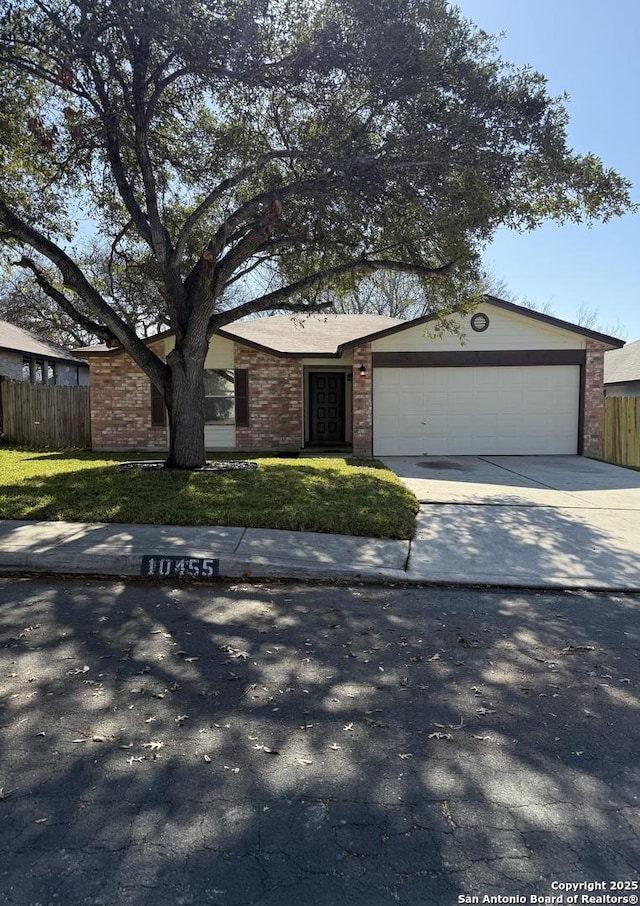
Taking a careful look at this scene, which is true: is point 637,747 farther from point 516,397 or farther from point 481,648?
point 516,397

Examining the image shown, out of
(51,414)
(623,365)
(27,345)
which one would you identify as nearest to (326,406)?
(51,414)

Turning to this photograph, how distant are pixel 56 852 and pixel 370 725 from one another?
4.88 ft

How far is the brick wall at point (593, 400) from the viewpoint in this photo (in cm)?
1441

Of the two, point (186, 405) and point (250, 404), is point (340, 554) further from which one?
point (250, 404)

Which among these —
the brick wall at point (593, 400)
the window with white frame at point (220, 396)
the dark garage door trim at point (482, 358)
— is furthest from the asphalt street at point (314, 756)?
the brick wall at point (593, 400)

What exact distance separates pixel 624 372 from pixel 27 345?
925 inches

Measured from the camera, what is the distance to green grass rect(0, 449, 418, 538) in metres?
6.77

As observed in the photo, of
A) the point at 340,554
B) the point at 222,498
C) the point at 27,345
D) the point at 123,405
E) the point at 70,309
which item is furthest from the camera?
the point at 27,345

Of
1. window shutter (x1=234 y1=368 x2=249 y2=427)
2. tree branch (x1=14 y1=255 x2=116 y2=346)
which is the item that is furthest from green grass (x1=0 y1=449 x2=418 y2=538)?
window shutter (x1=234 y1=368 x2=249 y2=427)

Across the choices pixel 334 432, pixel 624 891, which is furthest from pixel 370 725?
pixel 334 432

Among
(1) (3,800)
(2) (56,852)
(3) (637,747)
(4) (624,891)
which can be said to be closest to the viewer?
(4) (624,891)

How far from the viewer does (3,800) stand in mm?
2316

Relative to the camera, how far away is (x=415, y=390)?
580 inches

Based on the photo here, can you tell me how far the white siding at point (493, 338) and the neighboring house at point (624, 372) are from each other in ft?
29.8
